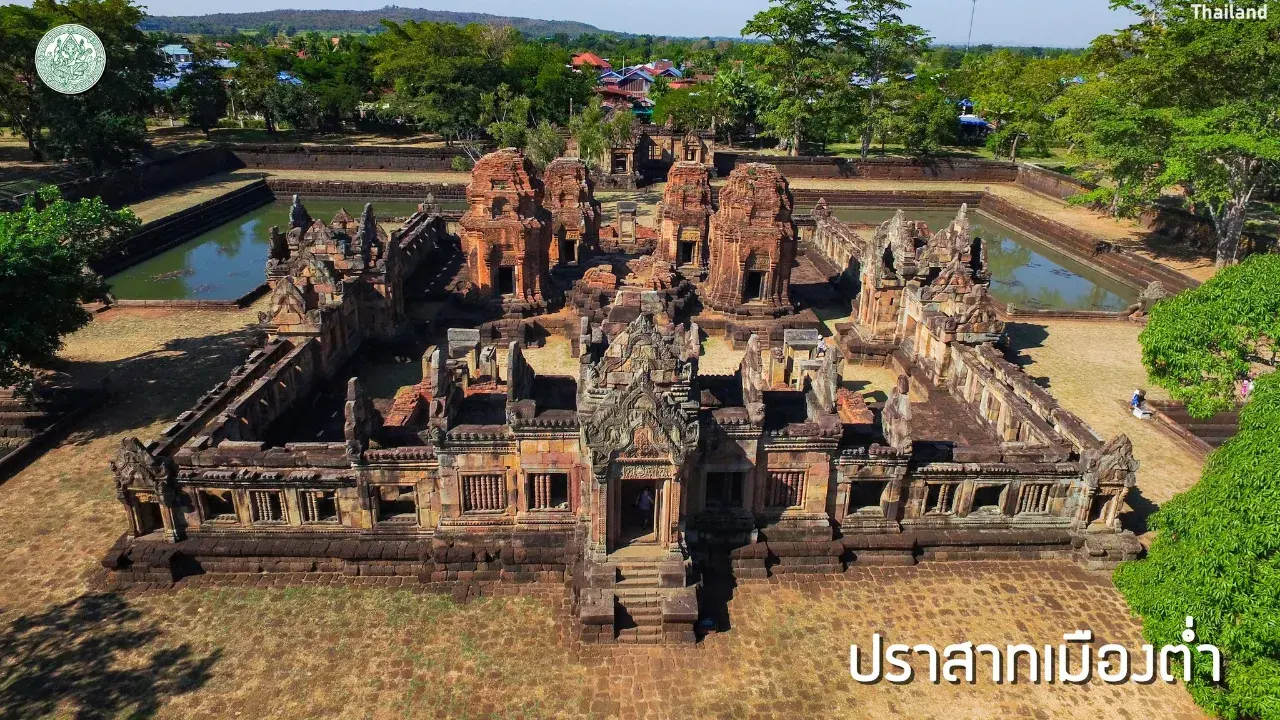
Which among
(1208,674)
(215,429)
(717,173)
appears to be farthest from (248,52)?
(1208,674)

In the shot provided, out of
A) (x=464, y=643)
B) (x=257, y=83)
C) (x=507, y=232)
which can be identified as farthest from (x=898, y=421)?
(x=257, y=83)

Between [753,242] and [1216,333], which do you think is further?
[753,242]

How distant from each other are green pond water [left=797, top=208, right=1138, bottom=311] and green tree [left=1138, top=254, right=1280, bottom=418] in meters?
19.0

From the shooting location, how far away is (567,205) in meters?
40.4

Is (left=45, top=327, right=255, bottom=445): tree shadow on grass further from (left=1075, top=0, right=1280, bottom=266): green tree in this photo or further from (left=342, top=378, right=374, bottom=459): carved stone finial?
(left=1075, top=0, right=1280, bottom=266): green tree

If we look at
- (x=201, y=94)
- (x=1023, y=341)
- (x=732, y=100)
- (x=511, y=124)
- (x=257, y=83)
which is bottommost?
(x=1023, y=341)

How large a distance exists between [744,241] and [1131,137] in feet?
85.1

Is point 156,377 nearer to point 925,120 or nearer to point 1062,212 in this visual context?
point 1062,212

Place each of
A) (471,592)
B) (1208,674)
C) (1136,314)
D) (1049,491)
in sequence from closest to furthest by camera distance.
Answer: (1208,674) < (471,592) < (1049,491) < (1136,314)

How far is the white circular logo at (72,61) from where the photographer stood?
5431cm

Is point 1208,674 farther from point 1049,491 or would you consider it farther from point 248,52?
point 248,52

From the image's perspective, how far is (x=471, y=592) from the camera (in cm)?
1773

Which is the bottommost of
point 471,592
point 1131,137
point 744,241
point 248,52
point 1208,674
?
point 471,592

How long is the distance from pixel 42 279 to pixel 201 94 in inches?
2718
